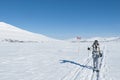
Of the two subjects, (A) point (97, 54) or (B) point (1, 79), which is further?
(A) point (97, 54)

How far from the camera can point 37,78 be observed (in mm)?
11258

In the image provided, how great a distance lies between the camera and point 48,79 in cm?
1109

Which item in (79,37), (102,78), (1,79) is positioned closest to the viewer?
(1,79)

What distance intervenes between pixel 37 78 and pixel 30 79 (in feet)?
1.66

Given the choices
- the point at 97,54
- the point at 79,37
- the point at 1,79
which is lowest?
the point at 1,79

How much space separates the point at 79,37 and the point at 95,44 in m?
9.35

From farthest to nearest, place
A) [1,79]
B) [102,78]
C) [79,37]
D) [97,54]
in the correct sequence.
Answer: [79,37]
[97,54]
[102,78]
[1,79]

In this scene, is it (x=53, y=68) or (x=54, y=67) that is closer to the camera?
(x=53, y=68)

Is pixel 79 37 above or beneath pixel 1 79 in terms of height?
above

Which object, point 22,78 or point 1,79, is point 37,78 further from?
point 1,79

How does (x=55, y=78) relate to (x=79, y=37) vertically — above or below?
below

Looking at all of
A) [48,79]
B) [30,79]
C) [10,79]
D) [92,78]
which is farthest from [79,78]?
[10,79]

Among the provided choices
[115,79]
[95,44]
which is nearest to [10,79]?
[115,79]

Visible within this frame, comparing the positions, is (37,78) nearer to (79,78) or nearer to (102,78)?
(79,78)
